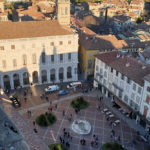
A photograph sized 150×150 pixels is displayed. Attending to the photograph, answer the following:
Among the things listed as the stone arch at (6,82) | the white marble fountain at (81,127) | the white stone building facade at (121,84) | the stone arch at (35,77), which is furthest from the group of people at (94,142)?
the stone arch at (6,82)

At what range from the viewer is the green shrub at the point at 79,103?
52938mm

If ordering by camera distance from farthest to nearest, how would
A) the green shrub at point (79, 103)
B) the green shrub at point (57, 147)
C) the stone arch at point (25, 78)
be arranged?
1. the stone arch at point (25, 78)
2. the green shrub at point (79, 103)
3. the green shrub at point (57, 147)

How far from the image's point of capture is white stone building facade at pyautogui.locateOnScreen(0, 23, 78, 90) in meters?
56.9

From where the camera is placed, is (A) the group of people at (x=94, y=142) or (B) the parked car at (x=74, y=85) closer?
(A) the group of people at (x=94, y=142)

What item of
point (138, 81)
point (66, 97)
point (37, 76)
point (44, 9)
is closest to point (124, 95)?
point (138, 81)

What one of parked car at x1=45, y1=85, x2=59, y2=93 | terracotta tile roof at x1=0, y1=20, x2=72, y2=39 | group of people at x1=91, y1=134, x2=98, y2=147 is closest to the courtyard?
group of people at x1=91, y1=134, x2=98, y2=147

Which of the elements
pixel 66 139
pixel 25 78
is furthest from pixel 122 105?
pixel 25 78

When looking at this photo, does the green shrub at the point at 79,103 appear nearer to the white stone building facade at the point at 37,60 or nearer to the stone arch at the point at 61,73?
the white stone building facade at the point at 37,60

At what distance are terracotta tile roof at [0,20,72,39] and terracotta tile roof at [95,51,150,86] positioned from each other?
15417 millimetres

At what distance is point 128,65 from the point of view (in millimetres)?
49438

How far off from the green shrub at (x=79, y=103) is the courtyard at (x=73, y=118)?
39.5 inches

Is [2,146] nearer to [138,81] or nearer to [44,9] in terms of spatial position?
[138,81]

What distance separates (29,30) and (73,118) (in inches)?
1129

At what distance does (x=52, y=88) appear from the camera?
59406 mm
